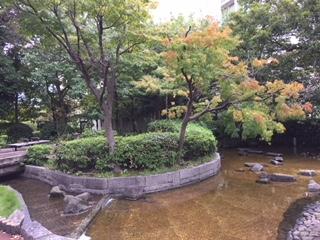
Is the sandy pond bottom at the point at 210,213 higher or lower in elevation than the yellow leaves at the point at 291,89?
lower

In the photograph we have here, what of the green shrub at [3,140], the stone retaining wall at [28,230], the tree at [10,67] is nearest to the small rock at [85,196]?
the stone retaining wall at [28,230]

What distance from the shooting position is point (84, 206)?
26.3 feet

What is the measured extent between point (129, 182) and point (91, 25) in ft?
15.8

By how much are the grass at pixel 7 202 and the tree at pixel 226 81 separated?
5064 millimetres

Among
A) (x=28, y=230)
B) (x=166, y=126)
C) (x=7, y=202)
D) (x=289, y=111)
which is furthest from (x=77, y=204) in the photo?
(x=166, y=126)

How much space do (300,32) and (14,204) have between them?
13578 mm

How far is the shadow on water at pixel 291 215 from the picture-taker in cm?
632

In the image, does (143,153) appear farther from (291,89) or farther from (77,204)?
(291,89)

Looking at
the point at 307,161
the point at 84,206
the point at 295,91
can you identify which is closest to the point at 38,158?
the point at 84,206

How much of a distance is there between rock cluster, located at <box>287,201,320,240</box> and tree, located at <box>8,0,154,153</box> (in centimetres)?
539

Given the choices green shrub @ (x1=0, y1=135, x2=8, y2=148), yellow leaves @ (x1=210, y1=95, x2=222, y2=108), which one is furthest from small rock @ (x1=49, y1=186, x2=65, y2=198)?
green shrub @ (x1=0, y1=135, x2=8, y2=148)

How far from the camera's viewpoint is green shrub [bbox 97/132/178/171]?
390 inches

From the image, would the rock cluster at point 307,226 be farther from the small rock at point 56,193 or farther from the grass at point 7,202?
the small rock at point 56,193

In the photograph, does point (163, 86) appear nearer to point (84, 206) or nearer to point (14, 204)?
point (84, 206)
